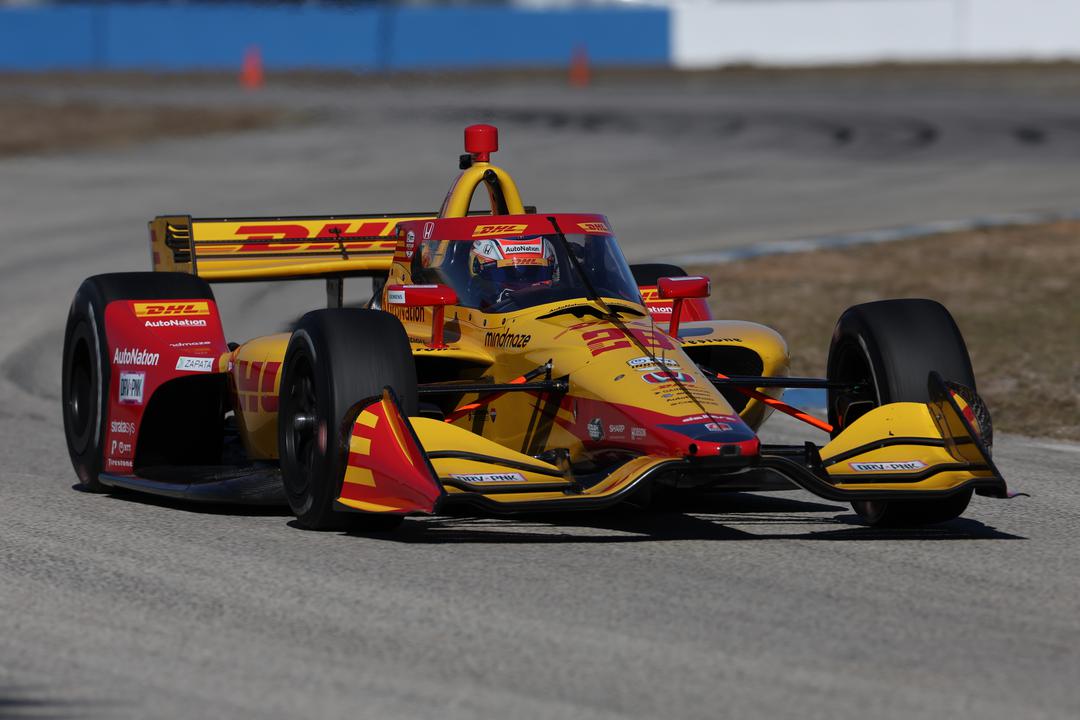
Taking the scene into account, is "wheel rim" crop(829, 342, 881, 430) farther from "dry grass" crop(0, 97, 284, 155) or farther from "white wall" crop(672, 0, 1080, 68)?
"white wall" crop(672, 0, 1080, 68)

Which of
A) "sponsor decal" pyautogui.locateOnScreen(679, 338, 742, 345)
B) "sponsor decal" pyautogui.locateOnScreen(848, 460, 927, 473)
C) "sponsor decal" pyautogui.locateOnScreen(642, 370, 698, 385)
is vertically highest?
"sponsor decal" pyautogui.locateOnScreen(642, 370, 698, 385)

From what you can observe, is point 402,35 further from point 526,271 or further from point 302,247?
point 526,271

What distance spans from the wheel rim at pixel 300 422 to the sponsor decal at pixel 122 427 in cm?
150

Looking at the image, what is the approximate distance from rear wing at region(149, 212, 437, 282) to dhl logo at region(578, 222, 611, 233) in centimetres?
183

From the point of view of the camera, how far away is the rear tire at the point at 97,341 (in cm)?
878

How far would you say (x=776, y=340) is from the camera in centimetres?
864

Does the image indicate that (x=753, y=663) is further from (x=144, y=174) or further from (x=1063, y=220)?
(x=144, y=174)

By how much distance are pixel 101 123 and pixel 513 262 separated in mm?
28212

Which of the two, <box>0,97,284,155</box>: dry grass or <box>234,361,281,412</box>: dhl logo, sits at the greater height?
<box>0,97,284,155</box>: dry grass

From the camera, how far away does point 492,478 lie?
6.78 m

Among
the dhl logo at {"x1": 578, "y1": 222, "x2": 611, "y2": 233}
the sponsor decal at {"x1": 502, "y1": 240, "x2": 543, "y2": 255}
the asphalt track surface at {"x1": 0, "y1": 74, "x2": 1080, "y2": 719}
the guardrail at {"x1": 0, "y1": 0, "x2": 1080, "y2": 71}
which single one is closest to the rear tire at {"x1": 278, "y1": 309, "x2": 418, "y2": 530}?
the asphalt track surface at {"x1": 0, "y1": 74, "x2": 1080, "y2": 719}

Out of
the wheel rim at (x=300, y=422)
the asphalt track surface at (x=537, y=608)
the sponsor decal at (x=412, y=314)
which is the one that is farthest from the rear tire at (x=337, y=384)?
the sponsor decal at (x=412, y=314)

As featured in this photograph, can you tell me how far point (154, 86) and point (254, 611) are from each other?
142ft

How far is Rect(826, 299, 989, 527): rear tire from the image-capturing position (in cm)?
732
